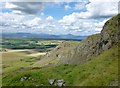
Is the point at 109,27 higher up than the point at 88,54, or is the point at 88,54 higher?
the point at 109,27

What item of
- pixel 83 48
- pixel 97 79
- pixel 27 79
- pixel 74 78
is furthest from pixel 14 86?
pixel 83 48

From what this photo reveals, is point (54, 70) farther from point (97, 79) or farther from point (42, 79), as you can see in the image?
point (97, 79)

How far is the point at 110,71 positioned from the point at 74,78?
41.8 ft

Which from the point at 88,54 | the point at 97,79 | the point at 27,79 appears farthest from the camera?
the point at 88,54

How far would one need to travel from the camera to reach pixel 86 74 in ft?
245

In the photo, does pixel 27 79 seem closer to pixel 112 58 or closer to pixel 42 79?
pixel 42 79

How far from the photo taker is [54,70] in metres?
91.2

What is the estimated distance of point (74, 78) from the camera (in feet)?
253

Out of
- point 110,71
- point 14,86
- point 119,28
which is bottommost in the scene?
point 14,86

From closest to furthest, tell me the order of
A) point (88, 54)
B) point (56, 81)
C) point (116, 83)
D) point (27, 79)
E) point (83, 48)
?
point (116, 83) < point (56, 81) < point (27, 79) < point (88, 54) < point (83, 48)

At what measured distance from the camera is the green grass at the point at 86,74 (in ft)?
222

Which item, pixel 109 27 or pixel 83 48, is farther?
pixel 83 48

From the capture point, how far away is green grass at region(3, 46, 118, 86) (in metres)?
67.6

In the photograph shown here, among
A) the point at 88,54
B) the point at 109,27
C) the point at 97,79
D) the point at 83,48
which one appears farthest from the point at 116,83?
the point at 83,48
